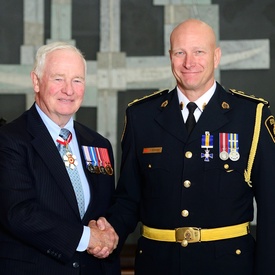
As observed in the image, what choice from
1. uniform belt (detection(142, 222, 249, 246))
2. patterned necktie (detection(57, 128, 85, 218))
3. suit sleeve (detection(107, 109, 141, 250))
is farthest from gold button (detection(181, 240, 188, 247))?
patterned necktie (detection(57, 128, 85, 218))

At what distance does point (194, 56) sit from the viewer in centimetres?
269

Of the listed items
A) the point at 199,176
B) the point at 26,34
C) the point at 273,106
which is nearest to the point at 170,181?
the point at 199,176

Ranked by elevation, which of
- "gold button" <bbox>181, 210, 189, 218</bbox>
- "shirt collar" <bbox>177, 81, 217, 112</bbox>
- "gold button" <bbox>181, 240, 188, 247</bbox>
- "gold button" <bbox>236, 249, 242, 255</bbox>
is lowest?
"gold button" <bbox>236, 249, 242, 255</bbox>

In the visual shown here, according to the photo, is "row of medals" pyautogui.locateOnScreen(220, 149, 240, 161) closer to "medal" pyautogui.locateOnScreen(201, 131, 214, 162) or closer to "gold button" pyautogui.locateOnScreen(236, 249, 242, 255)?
"medal" pyautogui.locateOnScreen(201, 131, 214, 162)

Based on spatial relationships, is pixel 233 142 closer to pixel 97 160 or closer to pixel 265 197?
pixel 265 197

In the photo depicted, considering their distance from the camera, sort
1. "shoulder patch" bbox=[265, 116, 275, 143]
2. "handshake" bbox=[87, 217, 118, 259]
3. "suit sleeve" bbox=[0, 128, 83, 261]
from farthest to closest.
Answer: "shoulder patch" bbox=[265, 116, 275, 143] < "handshake" bbox=[87, 217, 118, 259] < "suit sleeve" bbox=[0, 128, 83, 261]

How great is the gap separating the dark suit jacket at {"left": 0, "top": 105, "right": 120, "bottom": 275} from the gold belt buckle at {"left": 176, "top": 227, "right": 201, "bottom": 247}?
0.38 m

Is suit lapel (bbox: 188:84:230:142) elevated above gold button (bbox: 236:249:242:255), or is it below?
above

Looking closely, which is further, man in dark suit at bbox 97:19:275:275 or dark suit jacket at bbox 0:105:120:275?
man in dark suit at bbox 97:19:275:275

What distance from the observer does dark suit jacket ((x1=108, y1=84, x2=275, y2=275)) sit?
2635 mm

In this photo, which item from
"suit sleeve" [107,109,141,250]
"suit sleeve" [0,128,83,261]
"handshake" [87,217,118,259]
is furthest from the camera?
"suit sleeve" [107,109,141,250]

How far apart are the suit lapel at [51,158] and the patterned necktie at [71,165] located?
0.17ft

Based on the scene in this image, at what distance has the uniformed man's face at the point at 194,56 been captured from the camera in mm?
2670

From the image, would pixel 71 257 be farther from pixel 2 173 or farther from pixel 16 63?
pixel 16 63
